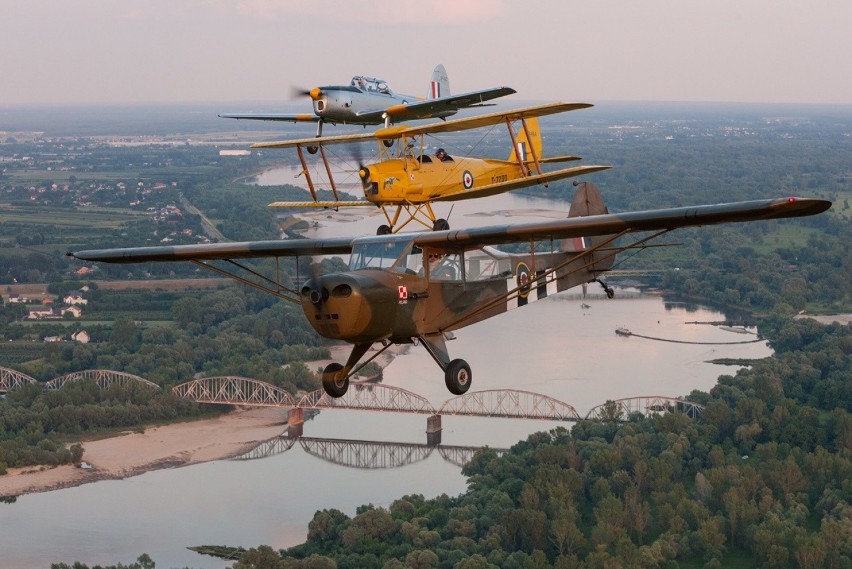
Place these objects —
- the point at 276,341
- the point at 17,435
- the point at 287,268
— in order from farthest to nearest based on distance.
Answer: the point at 287,268
the point at 276,341
the point at 17,435

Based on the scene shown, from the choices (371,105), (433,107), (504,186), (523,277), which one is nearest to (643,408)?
(371,105)

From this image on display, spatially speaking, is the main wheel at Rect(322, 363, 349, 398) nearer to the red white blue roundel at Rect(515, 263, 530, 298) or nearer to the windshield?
the windshield

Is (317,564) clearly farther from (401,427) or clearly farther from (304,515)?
(401,427)

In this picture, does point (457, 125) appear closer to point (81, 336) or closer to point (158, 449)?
point (158, 449)

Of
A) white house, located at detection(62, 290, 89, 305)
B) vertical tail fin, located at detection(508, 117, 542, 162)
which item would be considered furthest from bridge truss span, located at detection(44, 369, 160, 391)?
vertical tail fin, located at detection(508, 117, 542, 162)

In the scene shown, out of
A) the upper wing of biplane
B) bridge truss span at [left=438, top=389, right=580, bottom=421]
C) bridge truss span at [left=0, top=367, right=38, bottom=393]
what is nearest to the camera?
the upper wing of biplane

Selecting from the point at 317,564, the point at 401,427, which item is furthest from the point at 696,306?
the point at 317,564

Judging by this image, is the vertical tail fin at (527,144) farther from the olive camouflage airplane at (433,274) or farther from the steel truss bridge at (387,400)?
the steel truss bridge at (387,400)
